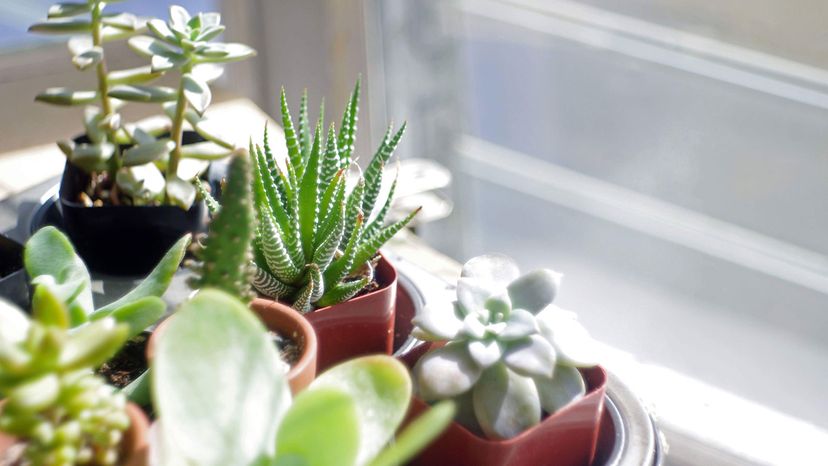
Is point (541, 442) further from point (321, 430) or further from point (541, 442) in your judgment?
point (321, 430)

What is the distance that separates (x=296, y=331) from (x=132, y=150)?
0.92 ft

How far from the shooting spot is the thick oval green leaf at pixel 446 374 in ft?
1.39

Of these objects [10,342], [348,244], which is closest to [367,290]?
[348,244]

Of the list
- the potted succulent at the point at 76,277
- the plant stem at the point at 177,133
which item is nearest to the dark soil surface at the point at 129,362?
the potted succulent at the point at 76,277

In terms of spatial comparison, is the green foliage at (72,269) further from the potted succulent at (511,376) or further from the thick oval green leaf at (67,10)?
the thick oval green leaf at (67,10)

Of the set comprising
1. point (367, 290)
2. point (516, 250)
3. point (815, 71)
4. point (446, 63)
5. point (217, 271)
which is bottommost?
point (516, 250)

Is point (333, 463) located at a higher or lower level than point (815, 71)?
higher

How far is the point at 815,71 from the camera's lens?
4.01 ft

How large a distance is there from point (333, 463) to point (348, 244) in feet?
0.69

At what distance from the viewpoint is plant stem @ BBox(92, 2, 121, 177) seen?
2.24 ft

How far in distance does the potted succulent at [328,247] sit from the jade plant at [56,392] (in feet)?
0.59

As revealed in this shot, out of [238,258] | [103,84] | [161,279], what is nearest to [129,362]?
[161,279]

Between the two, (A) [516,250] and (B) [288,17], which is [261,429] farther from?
(A) [516,250]

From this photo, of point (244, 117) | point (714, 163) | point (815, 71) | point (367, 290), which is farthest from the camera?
point (714, 163)
